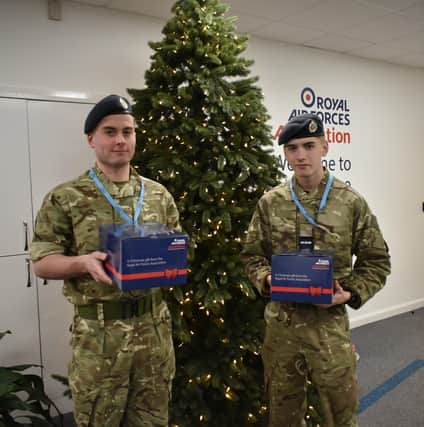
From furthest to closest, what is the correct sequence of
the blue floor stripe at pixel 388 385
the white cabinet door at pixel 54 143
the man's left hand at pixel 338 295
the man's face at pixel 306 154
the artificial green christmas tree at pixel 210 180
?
1. the blue floor stripe at pixel 388 385
2. the white cabinet door at pixel 54 143
3. the artificial green christmas tree at pixel 210 180
4. the man's face at pixel 306 154
5. the man's left hand at pixel 338 295

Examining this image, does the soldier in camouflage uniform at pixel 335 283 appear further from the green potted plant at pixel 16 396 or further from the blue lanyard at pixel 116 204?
the green potted plant at pixel 16 396

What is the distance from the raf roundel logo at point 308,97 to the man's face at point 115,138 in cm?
285

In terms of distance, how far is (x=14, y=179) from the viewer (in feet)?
9.07

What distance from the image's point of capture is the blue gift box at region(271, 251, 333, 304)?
1.63 metres

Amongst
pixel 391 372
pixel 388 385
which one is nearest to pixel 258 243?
pixel 388 385

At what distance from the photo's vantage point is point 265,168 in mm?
2389

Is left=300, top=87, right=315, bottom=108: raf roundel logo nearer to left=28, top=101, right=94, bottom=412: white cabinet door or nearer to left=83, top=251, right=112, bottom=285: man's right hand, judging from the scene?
left=28, top=101, right=94, bottom=412: white cabinet door

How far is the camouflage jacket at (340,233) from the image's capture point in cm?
183

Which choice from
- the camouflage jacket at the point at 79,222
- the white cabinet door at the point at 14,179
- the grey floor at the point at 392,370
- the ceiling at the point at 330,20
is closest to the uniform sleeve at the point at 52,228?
the camouflage jacket at the point at 79,222

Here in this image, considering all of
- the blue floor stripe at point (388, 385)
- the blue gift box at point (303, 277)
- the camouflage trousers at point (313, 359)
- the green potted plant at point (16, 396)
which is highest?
the blue gift box at point (303, 277)

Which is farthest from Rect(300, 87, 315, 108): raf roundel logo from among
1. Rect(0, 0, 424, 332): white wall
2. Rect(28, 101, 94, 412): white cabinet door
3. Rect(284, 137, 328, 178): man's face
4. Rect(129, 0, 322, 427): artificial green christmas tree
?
Rect(284, 137, 328, 178): man's face

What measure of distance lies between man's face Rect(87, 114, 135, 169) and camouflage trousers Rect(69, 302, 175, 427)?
0.59m

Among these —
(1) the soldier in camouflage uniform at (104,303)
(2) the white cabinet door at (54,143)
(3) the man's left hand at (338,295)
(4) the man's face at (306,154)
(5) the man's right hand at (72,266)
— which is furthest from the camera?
(2) the white cabinet door at (54,143)

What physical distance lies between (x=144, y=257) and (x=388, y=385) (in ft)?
8.85
